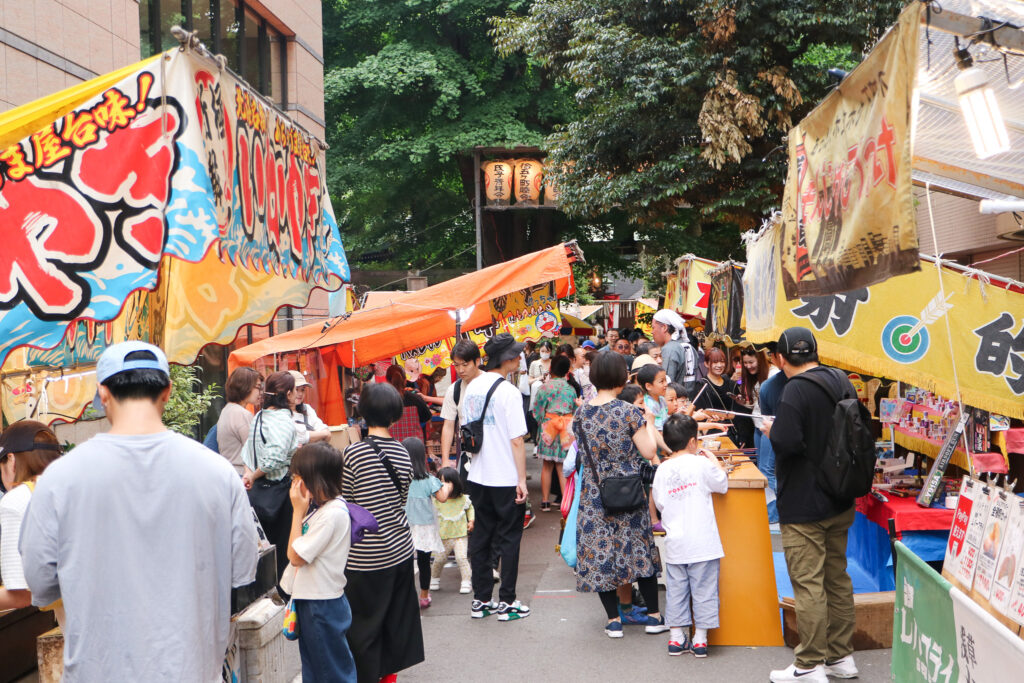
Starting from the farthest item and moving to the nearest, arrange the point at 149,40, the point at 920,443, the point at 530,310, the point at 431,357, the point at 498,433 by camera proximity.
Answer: the point at 431,357 < the point at 530,310 < the point at 149,40 < the point at 920,443 < the point at 498,433

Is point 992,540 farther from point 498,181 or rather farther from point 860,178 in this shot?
point 498,181

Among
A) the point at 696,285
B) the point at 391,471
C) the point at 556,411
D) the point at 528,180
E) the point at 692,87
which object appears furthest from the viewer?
the point at 528,180

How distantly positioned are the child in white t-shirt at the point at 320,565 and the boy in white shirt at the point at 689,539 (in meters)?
2.41

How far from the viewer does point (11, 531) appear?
3852 mm

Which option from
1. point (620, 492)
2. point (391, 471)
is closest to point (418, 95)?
point (620, 492)

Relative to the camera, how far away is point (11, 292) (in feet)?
11.1

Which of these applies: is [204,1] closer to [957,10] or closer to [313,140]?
[313,140]

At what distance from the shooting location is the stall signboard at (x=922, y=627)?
4.04 m

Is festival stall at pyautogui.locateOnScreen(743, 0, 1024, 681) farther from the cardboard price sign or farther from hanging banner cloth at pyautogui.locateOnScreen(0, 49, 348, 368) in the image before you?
hanging banner cloth at pyautogui.locateOnScreen(0, 49, 348, 368)

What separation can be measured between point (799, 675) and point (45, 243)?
4.64m

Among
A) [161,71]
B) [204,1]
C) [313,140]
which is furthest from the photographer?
[204,1]

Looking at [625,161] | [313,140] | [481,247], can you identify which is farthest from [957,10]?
[481,247]

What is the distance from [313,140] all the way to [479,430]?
8.24 ft

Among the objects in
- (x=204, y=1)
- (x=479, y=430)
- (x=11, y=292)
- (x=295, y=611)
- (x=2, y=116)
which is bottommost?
(x=295, y=611)
